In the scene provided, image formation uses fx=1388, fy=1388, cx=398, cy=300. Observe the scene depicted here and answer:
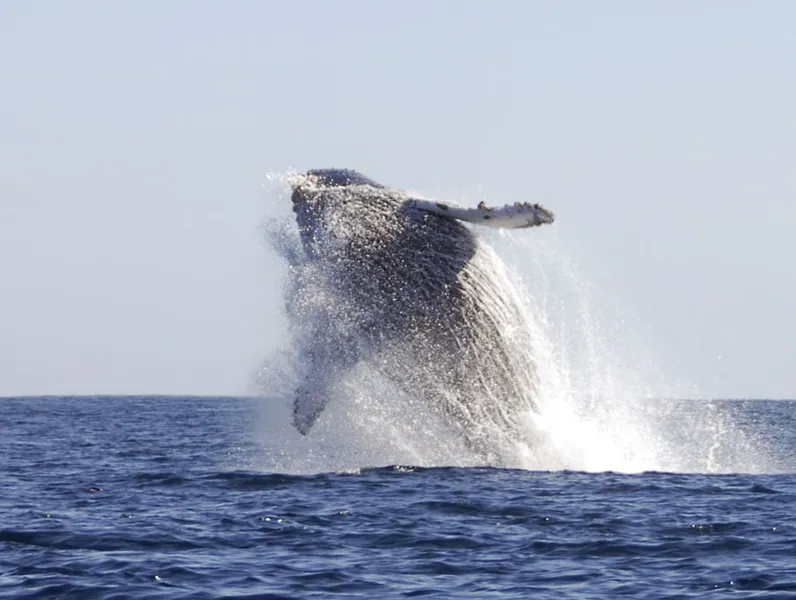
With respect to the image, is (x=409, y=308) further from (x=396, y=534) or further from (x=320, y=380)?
(x=396, y=534)

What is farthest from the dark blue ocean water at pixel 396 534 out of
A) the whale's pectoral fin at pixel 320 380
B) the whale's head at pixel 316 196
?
the whale's head at pixel 316 196

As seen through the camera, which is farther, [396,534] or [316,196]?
[316,196]

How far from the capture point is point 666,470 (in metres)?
23.3

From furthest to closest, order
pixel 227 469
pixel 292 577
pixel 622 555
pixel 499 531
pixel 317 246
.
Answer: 1. pixel 227 469
2. pixel 317 246
3. pixel 499 531
4. pixel 622 555
5. pixel 292 577

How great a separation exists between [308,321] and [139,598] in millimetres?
8751

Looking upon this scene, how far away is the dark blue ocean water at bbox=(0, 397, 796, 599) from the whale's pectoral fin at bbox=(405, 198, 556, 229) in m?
3.62

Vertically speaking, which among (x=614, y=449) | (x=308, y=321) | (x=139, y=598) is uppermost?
(x=308, y=321)

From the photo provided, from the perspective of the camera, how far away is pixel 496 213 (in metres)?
19.3

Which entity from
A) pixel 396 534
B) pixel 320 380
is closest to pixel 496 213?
pixel 320 380

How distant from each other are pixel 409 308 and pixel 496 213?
1.94 meters

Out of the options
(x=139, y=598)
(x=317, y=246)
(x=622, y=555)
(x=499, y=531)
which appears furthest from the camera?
(x=317, y=246)

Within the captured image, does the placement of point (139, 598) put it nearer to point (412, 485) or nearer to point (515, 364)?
point (412, 485)

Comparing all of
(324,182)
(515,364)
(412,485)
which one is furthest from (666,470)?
(324,182)

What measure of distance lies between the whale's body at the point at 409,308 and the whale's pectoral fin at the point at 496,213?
5cm
